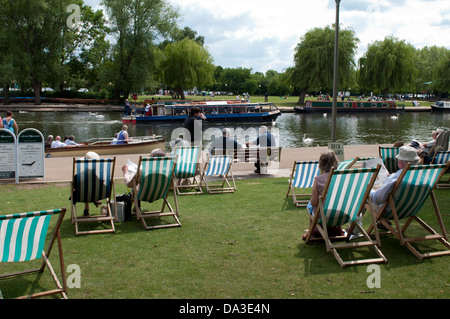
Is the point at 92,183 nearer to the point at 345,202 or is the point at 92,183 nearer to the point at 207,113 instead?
the point at 345,202

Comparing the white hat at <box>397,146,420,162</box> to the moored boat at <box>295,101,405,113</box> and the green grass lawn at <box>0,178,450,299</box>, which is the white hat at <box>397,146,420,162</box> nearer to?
the green grass lawn at <box>0,178,450,299</box>

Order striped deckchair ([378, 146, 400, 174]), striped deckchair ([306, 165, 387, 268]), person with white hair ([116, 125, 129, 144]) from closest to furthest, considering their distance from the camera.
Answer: striped deckchair ([306, 165, 387, 268]) < striped deckchair ([378, 146, 400, 174]) < person with white hair ([116, 125, 129, 144])

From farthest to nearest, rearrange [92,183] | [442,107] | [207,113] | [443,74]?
[443,74] < [442,107] < [207,113] < [92,183]

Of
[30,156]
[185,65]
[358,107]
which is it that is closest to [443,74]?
[358,107]

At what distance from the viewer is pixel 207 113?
44.8 meters

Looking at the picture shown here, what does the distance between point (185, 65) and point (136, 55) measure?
6967mm

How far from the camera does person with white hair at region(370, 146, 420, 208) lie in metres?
5.00

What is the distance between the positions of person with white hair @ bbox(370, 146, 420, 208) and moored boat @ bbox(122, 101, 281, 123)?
3812 centimetres

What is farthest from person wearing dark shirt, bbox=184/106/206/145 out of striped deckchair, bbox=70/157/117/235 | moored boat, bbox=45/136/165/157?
moored boat, bbox=45/136/165/157

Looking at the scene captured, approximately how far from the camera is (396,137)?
34500 millimetres

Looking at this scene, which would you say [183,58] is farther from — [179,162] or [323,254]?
[323,254]

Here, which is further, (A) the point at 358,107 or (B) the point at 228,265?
(A) the point at 358,107
